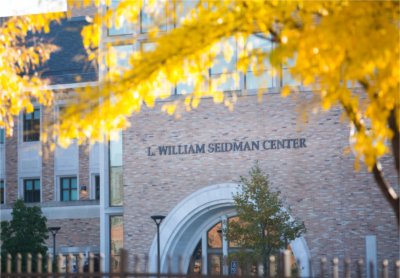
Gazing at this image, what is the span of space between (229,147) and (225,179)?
1281mm

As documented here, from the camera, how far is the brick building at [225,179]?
120ft

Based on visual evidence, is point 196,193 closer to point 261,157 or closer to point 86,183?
point 261,157

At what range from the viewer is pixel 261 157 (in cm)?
3806

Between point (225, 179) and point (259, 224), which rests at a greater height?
point (225, 179)

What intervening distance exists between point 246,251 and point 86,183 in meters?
17.0

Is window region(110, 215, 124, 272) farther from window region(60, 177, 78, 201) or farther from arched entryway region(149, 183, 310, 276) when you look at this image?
window region(60, 177, 78, 201)

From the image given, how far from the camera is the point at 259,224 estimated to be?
114 ft

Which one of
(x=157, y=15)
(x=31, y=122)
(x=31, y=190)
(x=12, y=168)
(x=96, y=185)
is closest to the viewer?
(x=157, y=15)

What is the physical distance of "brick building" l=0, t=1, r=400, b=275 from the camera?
120 feet

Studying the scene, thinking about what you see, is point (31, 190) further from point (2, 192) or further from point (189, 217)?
point (189, 217)

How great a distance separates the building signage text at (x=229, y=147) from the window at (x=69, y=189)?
40.8ft

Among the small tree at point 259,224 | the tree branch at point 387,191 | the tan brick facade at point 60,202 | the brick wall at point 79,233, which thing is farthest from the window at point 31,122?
the tree branch at point 387,191

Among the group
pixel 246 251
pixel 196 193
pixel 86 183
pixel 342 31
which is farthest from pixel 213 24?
pixel 86 183

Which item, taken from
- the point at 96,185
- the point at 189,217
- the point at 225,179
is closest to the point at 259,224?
the point at 225,179
